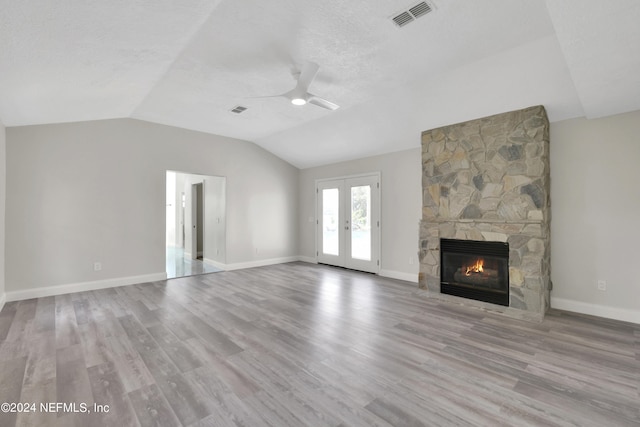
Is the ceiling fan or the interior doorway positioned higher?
the ceiling fan

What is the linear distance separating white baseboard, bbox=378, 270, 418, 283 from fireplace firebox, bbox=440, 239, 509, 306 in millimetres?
932

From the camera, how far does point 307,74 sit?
9.94ft

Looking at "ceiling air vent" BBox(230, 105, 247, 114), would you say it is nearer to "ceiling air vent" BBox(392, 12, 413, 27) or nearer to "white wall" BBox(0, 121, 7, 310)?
"ceiling air vent" BBox(392, 12, 413, 27)

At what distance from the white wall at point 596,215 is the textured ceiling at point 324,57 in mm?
323

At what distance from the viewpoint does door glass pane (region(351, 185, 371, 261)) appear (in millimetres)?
6232

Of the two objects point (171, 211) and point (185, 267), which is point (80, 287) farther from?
point (171, 211)

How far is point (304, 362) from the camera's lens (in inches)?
98.0

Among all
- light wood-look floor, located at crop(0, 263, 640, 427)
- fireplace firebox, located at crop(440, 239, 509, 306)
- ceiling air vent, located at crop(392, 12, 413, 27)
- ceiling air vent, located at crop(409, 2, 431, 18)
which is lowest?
light wood-look floor, located at crop(0, 263, 640, 427)

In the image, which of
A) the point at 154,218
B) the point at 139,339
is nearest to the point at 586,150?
the point at 139,339

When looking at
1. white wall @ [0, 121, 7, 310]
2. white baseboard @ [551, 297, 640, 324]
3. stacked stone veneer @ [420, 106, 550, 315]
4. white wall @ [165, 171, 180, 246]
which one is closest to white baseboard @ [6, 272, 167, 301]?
white wall @ [0, 121, 7, 310]

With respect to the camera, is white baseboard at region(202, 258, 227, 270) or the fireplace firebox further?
white baseboard at region(202, 258, 227, 270)

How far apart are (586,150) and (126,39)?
5272mm

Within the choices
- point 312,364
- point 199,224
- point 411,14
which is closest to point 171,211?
point 199,224

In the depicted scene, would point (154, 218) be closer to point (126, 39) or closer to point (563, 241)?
point (126, 39)
